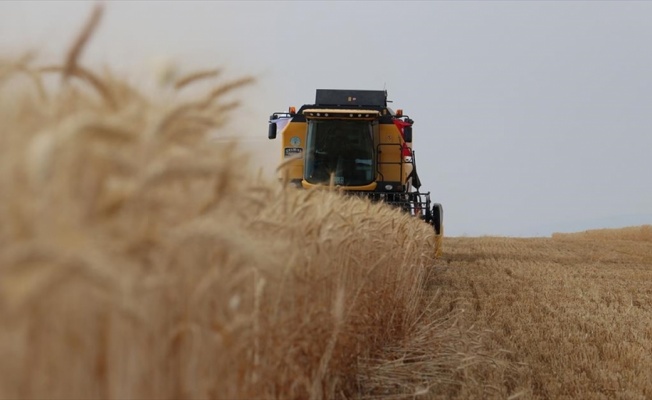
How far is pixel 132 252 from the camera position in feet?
7.22

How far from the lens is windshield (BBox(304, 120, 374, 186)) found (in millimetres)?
13688

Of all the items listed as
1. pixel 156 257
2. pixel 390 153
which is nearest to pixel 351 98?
pixel 390 153

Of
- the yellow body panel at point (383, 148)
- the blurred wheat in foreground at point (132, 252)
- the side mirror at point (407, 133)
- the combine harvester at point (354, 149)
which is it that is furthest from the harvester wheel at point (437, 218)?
the blurred wheat in foreground at point (132, 252)

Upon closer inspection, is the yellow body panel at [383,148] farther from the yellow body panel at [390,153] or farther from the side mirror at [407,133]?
the side mirror at [407,133]

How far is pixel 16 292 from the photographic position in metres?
1.86

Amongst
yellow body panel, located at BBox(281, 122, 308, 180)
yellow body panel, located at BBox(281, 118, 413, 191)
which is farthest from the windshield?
yellow body panel, located at BBox(281, 122, 308, 180)

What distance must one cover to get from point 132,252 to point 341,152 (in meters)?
11.6

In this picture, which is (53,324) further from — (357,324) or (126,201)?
(357,324)

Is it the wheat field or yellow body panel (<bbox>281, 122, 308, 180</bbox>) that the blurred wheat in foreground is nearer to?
the wheat field

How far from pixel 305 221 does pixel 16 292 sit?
213 cm

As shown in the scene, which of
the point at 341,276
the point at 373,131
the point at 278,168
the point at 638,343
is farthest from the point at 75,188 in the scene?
the point at 373,131

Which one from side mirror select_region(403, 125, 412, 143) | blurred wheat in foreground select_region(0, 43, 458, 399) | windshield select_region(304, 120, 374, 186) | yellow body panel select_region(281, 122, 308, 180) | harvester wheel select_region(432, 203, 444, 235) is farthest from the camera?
harvester wheel select_region(432, 203, 444, 235)

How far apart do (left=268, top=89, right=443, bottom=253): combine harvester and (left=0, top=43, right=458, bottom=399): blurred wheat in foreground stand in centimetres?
996

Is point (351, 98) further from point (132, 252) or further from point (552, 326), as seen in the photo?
point (132, 252)
